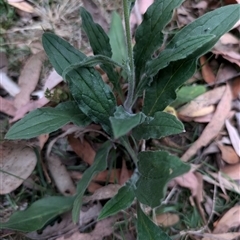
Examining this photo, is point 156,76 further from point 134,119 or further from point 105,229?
point 105,229

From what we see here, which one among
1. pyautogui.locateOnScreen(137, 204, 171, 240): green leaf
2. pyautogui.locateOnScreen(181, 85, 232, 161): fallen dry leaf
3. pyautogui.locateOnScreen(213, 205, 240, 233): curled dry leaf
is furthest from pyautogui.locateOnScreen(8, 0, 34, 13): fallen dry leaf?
pyautogui.locateOnScreen(213, 205, 240, 233): curled dry leaf

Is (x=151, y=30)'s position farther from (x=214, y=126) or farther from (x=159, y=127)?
(x=214, y=126)

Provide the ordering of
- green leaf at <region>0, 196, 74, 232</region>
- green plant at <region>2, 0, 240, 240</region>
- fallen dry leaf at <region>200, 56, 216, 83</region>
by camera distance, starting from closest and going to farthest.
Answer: green plant at <region>2, 0, 240, 240</region>, green leaf at <region>0, 196, 74, 232</region>, fallen dry leaf at <region>200, 56, 216, 83</region>

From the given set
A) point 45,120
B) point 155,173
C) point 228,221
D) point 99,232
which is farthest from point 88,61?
point 228,221

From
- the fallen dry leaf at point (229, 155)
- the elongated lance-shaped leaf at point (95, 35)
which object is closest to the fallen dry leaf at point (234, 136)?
the fallen dry leaf at point (229, 155)

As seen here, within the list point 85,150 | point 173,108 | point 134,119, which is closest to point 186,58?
point 134,119

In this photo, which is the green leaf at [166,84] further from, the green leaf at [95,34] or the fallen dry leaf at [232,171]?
the fallen dry leaf at [232,171]

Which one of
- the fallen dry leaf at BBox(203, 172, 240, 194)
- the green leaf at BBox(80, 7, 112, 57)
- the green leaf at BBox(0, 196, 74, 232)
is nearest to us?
the green leaf at BBox(80, 7, 112, 57)

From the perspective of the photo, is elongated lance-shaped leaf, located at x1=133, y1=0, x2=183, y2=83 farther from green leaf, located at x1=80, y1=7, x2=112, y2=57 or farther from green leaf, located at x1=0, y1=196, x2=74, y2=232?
green leaf, located at x1=0, y1=196, x2=74, y2=232
